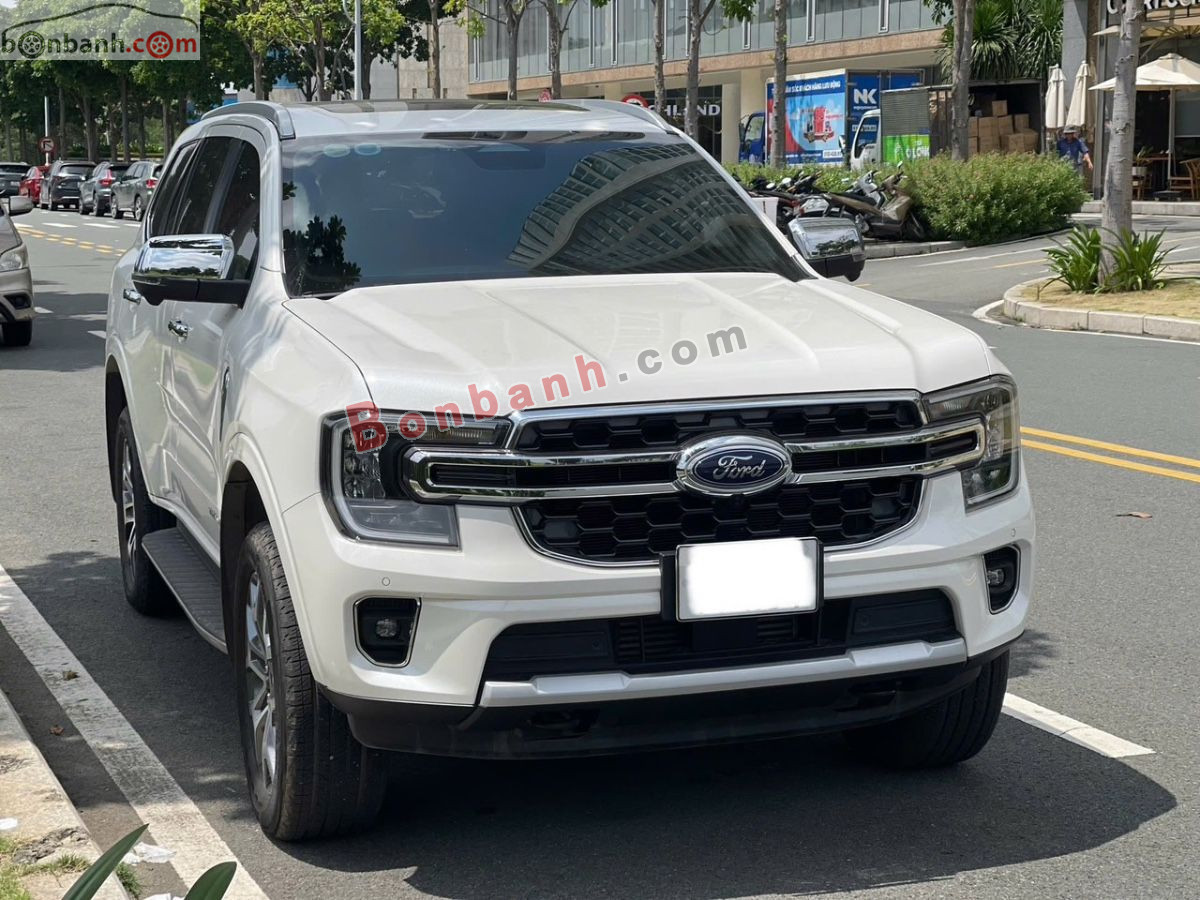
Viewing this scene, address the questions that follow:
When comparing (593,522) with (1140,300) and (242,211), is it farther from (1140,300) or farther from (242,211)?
(1140,300)

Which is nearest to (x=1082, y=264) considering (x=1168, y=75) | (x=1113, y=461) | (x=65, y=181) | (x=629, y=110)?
(x=1113, y=461)

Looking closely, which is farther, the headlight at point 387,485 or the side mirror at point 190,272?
the side mirror at point 190,272

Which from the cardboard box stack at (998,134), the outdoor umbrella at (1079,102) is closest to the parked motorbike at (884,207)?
the outdoor umbrella at (1079,102)

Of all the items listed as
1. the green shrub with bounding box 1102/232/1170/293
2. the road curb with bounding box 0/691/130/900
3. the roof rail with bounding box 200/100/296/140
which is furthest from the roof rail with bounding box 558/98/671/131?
the green shrub with bounding box 1102/232/1170/293

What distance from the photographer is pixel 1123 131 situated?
19.1m

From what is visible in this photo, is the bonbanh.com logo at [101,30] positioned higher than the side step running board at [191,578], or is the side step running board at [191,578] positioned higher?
the bonbanh.com logo at [101,30]

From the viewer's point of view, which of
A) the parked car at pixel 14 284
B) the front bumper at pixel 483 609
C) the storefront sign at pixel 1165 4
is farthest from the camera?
the storefront sign at pixel 1165 4

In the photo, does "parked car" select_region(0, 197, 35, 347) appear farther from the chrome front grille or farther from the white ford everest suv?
the chrome front grille

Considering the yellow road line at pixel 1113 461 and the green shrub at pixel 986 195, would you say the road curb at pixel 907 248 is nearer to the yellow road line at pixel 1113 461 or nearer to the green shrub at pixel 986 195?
the green shrub at pixel 986 195

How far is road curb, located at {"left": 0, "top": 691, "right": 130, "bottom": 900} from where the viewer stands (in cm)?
387

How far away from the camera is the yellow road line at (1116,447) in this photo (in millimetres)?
9648

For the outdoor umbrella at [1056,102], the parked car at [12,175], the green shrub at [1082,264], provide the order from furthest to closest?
the parked car at [12,175] < the outdoor umbrella at [1056,102] < the green shrub at [1082,264]

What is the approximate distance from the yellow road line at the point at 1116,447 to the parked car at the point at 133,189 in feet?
131

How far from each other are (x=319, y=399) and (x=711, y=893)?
4.68 feet
